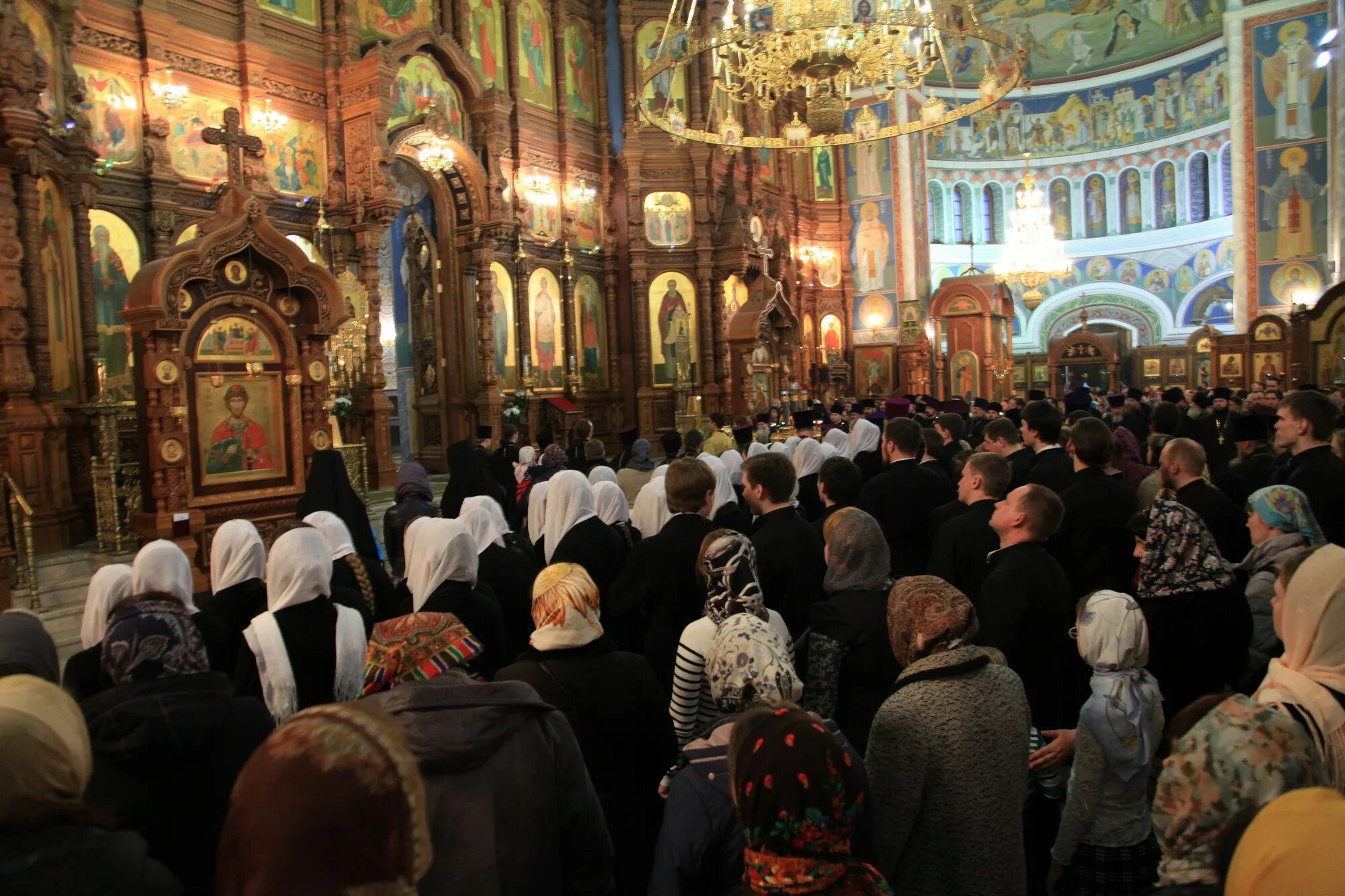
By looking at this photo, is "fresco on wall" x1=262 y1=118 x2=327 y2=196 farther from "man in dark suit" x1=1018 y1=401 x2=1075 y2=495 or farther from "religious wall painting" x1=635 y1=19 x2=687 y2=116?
"man in dark suit" x1=1018 y1=401 x2=1075 y2=495

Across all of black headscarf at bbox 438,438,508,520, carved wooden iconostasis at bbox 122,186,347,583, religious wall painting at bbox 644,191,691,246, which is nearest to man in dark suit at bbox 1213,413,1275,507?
black headscarf at bbox 438,438,508,520

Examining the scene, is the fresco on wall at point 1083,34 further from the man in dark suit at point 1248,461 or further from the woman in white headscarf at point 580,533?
the woman in white headscarf at point 580,533

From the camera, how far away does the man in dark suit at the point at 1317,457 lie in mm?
5391

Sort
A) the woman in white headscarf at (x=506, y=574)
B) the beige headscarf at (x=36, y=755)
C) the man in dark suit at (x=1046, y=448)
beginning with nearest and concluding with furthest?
the beige headscarf at (x=36, y=755) → the woman in white headscarf at (x=506, y=574) → the man in dark suit at (x=1046, y=448)

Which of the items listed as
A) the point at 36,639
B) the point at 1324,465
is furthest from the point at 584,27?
the point at 36,639

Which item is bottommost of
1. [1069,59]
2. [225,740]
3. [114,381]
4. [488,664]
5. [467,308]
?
[488,664]

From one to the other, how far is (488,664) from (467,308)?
47.3 ft

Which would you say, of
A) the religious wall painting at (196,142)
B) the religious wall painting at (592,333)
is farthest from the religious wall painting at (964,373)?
the religious wall painting at (196,142)

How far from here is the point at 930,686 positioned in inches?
94.7

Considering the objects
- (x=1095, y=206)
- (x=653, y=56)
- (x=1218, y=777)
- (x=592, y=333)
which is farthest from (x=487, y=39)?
(x=1095, y=206)

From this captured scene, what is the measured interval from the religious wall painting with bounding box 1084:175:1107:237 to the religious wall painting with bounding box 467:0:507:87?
24.0m

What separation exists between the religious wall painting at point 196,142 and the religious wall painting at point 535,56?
718cm

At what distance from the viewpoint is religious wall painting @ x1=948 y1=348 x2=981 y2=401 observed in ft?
88.4

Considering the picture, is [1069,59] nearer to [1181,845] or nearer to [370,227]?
[370,227]
